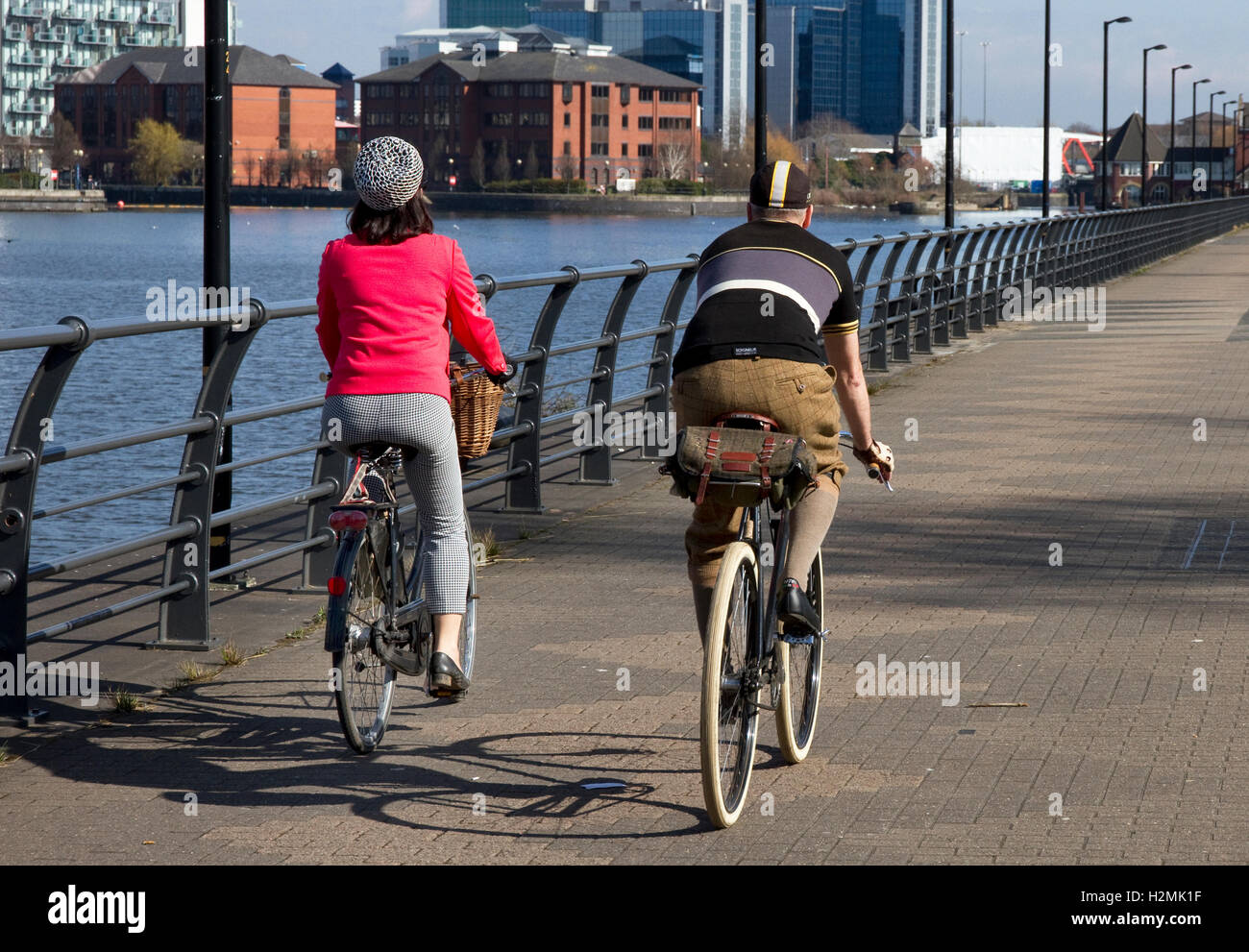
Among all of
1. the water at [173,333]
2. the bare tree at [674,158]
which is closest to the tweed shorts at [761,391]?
the water at [173,333]

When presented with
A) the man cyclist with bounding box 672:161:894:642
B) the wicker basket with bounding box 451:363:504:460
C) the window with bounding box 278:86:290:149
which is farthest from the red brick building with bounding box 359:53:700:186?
the man cyclist with bounding box 672:161:894:642

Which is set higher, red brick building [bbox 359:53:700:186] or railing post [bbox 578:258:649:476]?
red brick building [bbox 359:53:700:186]

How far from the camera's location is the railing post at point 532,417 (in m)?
9.71

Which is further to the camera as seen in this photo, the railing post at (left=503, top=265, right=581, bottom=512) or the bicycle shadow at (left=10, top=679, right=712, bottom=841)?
the railing post at (left=503, top=265, right=581, bottom=512)

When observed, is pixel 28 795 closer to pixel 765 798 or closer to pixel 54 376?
pixel 54 376

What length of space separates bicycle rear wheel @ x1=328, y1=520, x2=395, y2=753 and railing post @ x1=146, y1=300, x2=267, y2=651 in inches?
57.5

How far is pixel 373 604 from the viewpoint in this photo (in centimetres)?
533

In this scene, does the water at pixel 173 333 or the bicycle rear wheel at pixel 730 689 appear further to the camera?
the water at pixel 173 333

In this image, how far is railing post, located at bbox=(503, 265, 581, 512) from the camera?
31.9ft

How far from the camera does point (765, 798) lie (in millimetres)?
5055

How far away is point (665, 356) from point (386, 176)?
661cm

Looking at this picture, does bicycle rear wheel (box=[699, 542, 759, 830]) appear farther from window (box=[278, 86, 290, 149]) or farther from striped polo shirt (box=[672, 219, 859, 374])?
window (box=[278, 86, 290, 149])

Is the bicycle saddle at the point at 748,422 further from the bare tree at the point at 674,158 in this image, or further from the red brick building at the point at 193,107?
the bare tree at the point at 674,158

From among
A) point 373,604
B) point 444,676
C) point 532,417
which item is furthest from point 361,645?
point 532,417
